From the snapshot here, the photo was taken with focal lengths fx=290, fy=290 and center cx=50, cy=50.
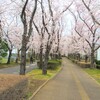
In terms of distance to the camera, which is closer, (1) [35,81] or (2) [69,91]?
(2) [69,91]

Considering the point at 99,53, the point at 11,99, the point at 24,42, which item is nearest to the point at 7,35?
the point at 99,53

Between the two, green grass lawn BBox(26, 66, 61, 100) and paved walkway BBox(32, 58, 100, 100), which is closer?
paved walkway BBox(32, 58, 100, 100)

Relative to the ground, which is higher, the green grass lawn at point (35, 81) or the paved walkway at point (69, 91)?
the green grass lawn at point (35, 81)

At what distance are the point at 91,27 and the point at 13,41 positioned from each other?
1874 centimetres

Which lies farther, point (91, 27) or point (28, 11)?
point (91, 27)

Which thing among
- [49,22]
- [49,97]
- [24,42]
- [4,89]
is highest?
[49,22]

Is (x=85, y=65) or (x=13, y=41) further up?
(x=13, y=41)

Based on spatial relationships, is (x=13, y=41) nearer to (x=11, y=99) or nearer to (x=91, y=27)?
(x=91, y=27)

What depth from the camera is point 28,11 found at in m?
33.5

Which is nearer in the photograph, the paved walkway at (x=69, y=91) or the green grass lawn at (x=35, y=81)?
the paved walkway at (x=69, y=91)

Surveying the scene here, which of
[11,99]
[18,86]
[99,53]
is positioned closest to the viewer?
[11,99]

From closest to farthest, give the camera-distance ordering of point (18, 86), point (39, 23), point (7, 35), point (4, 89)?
point (4, 89), point (18, 86), point (39, 23), point (7, 35)

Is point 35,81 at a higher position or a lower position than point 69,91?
higher

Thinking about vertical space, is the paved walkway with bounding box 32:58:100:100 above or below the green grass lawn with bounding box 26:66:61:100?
below
